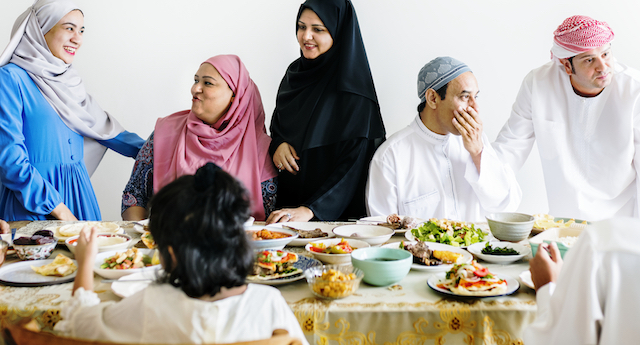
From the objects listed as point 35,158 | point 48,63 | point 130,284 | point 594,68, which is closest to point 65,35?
point 48,63

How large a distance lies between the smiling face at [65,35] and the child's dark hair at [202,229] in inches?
86.7

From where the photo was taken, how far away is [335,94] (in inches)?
101

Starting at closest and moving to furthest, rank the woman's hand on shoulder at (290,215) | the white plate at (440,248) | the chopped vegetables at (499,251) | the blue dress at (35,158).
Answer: the white plate at (440,248), the chopped vegetables at (499,251), the woman's hand on shoulder at (290,215), the blue dress at (35,158)

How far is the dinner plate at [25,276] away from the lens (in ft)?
3.90

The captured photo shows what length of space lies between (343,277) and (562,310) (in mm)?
491

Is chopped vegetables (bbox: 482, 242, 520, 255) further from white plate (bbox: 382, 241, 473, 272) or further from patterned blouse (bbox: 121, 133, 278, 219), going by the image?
patterned blouse (bbox: 121, 133, 278, 219)

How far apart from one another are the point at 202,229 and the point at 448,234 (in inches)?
39.3

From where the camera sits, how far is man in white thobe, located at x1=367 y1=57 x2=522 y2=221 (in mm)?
2293

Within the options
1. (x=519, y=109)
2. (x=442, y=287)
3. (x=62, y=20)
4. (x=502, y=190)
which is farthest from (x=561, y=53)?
(x=62, y=20)

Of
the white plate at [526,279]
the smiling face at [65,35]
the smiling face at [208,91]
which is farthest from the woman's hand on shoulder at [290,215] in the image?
the smiling face at [65,35]

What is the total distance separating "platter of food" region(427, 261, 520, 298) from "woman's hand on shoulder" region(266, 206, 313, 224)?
95 centimetres

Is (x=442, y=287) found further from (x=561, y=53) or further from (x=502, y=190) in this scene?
(x=561, y=53)

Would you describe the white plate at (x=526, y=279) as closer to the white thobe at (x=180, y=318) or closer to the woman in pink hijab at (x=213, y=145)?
the white thobe at (x=180, y=318)

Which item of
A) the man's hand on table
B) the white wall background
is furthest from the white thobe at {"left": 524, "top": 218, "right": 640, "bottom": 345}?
the white wall background
